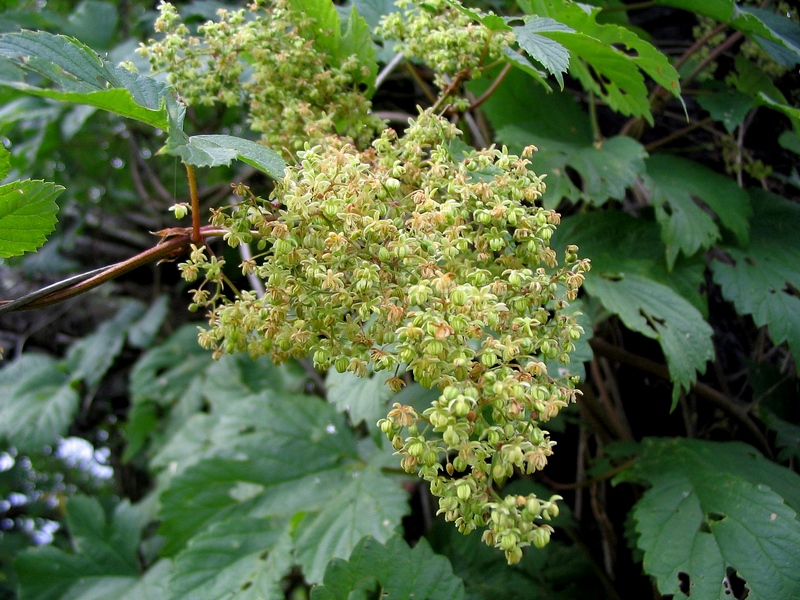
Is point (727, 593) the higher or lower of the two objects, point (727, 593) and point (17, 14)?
the lower

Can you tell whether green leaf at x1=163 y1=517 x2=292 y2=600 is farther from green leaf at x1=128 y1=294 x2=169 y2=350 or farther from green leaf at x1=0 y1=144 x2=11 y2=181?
green leaf at x1=128 y1=294 x2=169 y2=350

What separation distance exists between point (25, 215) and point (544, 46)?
1045mm

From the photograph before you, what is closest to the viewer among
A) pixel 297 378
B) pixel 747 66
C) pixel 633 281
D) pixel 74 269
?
pixel 633 281

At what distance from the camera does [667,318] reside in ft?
5.11

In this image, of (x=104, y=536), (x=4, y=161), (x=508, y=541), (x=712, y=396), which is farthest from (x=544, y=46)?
(x=104, y=536)

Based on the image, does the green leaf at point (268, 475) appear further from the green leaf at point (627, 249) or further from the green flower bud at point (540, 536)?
the green flower bud at point (540, 536)

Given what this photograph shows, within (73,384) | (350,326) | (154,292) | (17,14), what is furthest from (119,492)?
(350,326)

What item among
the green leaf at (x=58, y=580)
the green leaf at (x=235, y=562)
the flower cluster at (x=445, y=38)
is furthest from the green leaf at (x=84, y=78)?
the green leaf at (x=58, y=580)

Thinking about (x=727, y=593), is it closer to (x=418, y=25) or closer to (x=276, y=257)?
(x=276, y=257)

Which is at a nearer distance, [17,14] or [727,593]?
[727,593]

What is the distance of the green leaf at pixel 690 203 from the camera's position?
1700 mm

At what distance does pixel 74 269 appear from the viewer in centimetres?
338

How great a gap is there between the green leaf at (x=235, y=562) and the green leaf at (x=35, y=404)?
1343 mm

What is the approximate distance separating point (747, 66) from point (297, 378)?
2029mm
